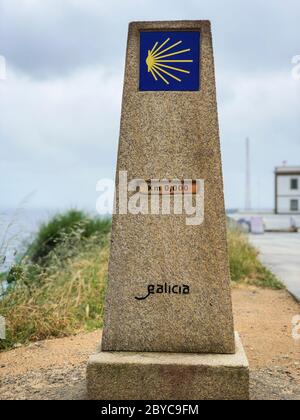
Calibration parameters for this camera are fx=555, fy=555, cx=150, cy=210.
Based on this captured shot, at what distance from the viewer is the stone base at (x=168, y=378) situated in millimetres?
3590

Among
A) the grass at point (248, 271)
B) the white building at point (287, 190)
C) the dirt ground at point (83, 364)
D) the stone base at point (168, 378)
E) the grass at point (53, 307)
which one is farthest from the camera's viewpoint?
the white building at point (287, 190)

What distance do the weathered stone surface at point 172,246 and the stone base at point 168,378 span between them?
0.18 m

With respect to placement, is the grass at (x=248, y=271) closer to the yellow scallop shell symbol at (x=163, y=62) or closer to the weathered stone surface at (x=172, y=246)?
the weathered stone surface at (x=172, y=246)

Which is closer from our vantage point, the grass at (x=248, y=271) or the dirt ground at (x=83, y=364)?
the dirt ground at (x=83, y=364)

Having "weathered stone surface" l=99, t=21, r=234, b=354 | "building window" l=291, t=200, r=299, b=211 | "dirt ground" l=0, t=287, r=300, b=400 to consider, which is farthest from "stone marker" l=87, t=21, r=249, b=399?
"building window" l=291, t=200, r=299, b=211

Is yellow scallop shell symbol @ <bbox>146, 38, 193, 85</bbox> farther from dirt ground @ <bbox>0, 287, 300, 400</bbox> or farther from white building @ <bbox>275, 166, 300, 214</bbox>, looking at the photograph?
white building @ <bbox>275, 166, 300, 214</bbox>

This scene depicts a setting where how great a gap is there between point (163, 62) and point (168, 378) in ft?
7.02

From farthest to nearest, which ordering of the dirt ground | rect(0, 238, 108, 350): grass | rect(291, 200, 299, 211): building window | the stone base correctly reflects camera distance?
rect(291, 200, 299, 211): building window < rect(0, 238, 108, 350): grass < the dirt ground < the stone base

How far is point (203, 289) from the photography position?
3.77m

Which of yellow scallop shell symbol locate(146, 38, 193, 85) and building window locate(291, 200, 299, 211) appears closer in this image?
yellow scallop shell symbol locate(146, 38, 193, 85)

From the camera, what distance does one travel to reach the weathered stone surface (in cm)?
377

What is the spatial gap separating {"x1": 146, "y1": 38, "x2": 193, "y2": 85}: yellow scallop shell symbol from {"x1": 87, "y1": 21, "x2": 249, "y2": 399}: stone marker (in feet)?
0.03

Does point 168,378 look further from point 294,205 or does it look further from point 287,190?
point 294,205

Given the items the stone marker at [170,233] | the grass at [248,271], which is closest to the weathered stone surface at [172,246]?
the stone marker at [170,233]
